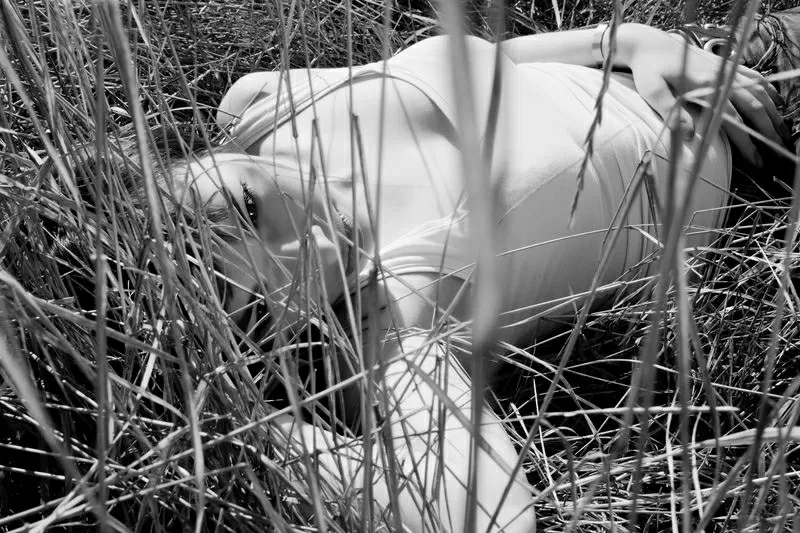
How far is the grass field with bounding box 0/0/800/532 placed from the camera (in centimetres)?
32

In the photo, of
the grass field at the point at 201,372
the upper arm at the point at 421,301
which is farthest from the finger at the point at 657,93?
the upper arm at the point at 421,301

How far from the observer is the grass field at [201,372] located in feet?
1.03

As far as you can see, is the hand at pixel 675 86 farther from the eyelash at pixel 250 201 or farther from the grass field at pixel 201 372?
the eyelash at pixel 250 201

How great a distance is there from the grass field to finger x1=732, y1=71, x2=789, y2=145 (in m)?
0.09

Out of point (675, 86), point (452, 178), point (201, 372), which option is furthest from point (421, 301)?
point (675, 86)

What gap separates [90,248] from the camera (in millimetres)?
536

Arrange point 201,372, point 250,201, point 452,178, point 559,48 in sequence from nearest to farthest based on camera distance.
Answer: point 201,372 < point 250,201 < point 452,178 < point 559,48

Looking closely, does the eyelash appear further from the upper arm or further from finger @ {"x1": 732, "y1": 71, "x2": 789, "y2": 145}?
finger @ {"x1": 732, "y1": 71, "x2": 789, "y2": 145}

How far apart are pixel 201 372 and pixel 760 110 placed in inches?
33.6

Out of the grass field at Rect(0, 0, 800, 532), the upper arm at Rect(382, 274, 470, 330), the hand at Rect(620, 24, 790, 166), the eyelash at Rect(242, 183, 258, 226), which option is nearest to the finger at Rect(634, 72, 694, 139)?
the hand at Rect(620, 24, 790, 166)

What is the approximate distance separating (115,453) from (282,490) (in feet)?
0.37

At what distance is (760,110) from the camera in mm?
1036

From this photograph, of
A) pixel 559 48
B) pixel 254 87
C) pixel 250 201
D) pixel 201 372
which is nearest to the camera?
pixel 201 372

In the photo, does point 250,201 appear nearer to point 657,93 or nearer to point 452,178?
point 452,178
